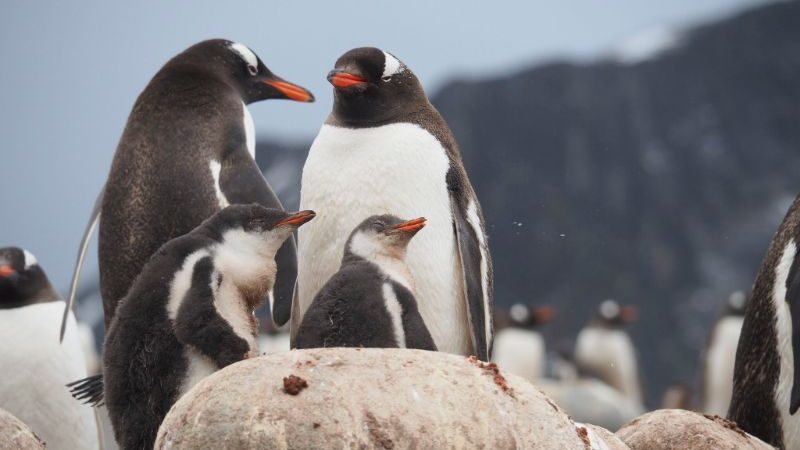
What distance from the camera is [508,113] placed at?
34.8m

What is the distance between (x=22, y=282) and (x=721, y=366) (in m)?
6.75

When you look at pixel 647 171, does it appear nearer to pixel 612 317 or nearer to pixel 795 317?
pixel 612 317

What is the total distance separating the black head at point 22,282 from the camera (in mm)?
5414

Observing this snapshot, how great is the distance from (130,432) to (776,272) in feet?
8.47

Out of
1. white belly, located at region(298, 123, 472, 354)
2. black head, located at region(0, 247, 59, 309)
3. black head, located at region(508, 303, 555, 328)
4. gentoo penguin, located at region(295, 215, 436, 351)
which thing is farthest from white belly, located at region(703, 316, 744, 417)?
gentoo penguin, located at region(295, 215, 436, 351)

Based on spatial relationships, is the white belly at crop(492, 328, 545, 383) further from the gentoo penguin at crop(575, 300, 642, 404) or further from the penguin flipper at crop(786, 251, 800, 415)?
the penguin flipper at crop(786, 251, 800, 415)

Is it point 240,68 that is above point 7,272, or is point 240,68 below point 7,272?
above

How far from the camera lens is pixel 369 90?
4.40 meters

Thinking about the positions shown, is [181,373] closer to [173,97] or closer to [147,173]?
[147,173]

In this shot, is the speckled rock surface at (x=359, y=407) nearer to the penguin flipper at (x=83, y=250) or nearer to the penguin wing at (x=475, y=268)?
the penguin wing at (x=475, y=268)

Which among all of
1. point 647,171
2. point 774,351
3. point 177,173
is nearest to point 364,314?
point 774,351

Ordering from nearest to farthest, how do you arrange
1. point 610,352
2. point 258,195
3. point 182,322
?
point 182,322 < point 258,195 < point 610,352

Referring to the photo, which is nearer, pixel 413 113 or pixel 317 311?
pixel 317 311

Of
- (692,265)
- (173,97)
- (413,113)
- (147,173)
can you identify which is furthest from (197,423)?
(692,265)
